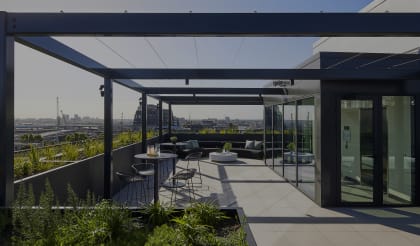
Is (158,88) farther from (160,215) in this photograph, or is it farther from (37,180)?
(160,215)

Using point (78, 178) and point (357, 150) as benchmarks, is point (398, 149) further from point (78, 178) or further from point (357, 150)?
point (78, 178)

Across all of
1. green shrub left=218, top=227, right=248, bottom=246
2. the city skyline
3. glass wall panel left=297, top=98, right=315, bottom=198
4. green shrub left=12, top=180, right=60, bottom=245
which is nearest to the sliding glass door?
glass wall panel left=297, top=98, right=315, bottom=198

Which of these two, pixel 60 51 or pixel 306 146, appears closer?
pixel 60 51

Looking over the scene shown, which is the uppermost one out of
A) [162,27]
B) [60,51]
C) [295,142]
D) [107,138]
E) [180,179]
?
[60,51]

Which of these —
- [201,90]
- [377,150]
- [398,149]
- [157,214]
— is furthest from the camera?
[201,90]

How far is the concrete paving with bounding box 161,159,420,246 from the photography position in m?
4.23

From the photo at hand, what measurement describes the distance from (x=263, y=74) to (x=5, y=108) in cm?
483

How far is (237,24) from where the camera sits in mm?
2838

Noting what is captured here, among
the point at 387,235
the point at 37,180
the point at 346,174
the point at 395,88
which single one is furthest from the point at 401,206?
the point at 37,180

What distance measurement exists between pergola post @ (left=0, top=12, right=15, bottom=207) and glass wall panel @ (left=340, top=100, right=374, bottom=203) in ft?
18.7

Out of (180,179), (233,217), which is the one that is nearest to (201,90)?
(180,179)

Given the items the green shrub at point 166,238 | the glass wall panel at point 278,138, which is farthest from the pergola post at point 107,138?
the glass wall panel at point 278,138

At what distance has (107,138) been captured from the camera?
6242 mm

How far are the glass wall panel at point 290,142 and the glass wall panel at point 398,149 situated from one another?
7.27 feet
